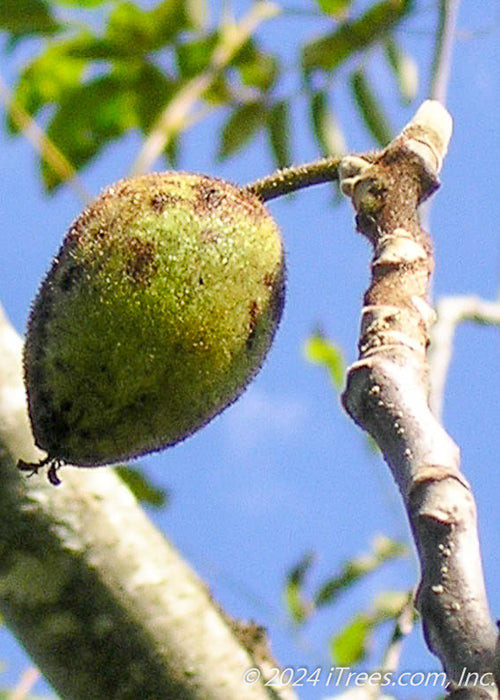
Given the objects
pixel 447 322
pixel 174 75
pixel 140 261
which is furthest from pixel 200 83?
pixel 140 261

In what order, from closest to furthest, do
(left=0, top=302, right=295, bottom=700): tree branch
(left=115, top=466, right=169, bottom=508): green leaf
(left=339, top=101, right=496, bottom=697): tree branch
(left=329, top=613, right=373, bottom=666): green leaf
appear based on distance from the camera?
(left=339, top=101, right=496, bottom=697): tree branch
(left=0, top=302, right=295, bottom=700): tree branch
(left=115, top=466, right=169, bottom=508): green leaf
(left=329, top=613, right=373, bottom=666): green leaf

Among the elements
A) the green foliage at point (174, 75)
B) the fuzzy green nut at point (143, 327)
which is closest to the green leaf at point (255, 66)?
the green foliage at point (174, 75)

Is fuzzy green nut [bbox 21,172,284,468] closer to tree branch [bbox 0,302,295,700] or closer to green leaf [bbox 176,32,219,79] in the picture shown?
tree branch [bbox 0,302,295,700]

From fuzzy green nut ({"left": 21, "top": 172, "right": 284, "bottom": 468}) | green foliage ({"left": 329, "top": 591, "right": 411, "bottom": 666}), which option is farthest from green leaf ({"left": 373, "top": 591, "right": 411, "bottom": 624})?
fuzzy green nut ({"left": 21, "top": 172, "right": 284, "bottom": 468})

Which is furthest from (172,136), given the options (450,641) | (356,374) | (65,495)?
(450,641)

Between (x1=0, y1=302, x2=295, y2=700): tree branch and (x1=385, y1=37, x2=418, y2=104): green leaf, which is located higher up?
(x1=385, y1=37, x2=418, y2=104): green leaf

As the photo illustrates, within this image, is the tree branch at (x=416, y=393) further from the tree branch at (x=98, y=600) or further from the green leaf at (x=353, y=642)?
the green leaf at (x=353, y=642)

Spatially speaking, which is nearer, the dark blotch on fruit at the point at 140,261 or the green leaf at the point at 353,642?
the dark blotch on fruit at the point at 140,261
